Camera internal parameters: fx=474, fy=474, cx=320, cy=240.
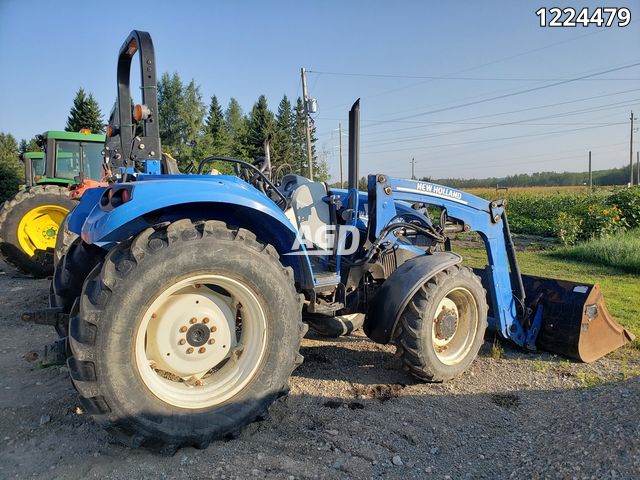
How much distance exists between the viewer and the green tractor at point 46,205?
332 inches

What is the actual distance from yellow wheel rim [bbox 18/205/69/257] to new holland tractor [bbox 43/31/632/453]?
606cm

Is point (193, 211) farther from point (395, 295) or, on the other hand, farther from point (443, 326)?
point (443, 326)

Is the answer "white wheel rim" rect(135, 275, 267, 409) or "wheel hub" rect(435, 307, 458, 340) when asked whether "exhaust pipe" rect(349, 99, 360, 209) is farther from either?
"white wheel rim" rect(135, 275, 267, 409)

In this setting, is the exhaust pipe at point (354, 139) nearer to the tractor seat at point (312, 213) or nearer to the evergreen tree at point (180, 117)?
the tractor seat at point (312, 213)

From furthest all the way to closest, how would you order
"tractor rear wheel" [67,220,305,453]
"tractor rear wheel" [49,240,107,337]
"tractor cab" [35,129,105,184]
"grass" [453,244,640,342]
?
"tractor cab" [35,129,105,184], "grass" [453,244,640,342], "tractor rear wheel" [49,240,107,337], "tractor rear wheel" [67,220,305,453]

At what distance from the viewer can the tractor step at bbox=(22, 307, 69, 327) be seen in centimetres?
298

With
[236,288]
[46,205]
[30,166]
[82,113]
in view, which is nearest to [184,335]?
[236,288]

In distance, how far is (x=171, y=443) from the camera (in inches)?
102

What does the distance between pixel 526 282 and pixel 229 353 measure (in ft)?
11.5

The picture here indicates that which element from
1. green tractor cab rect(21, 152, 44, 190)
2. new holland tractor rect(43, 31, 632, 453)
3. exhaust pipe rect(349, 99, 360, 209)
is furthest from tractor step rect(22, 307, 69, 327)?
green tractor cab rect(21, 152, 44, 190)

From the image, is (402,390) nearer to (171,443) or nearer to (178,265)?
(171,443)

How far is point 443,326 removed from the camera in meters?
3.90

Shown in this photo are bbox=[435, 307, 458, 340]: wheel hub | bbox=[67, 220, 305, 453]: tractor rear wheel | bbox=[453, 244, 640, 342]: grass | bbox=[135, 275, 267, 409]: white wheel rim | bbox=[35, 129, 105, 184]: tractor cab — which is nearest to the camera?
bbox=[67, 220, 305, 453]: tractor rear wheel

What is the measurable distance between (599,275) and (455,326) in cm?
657
